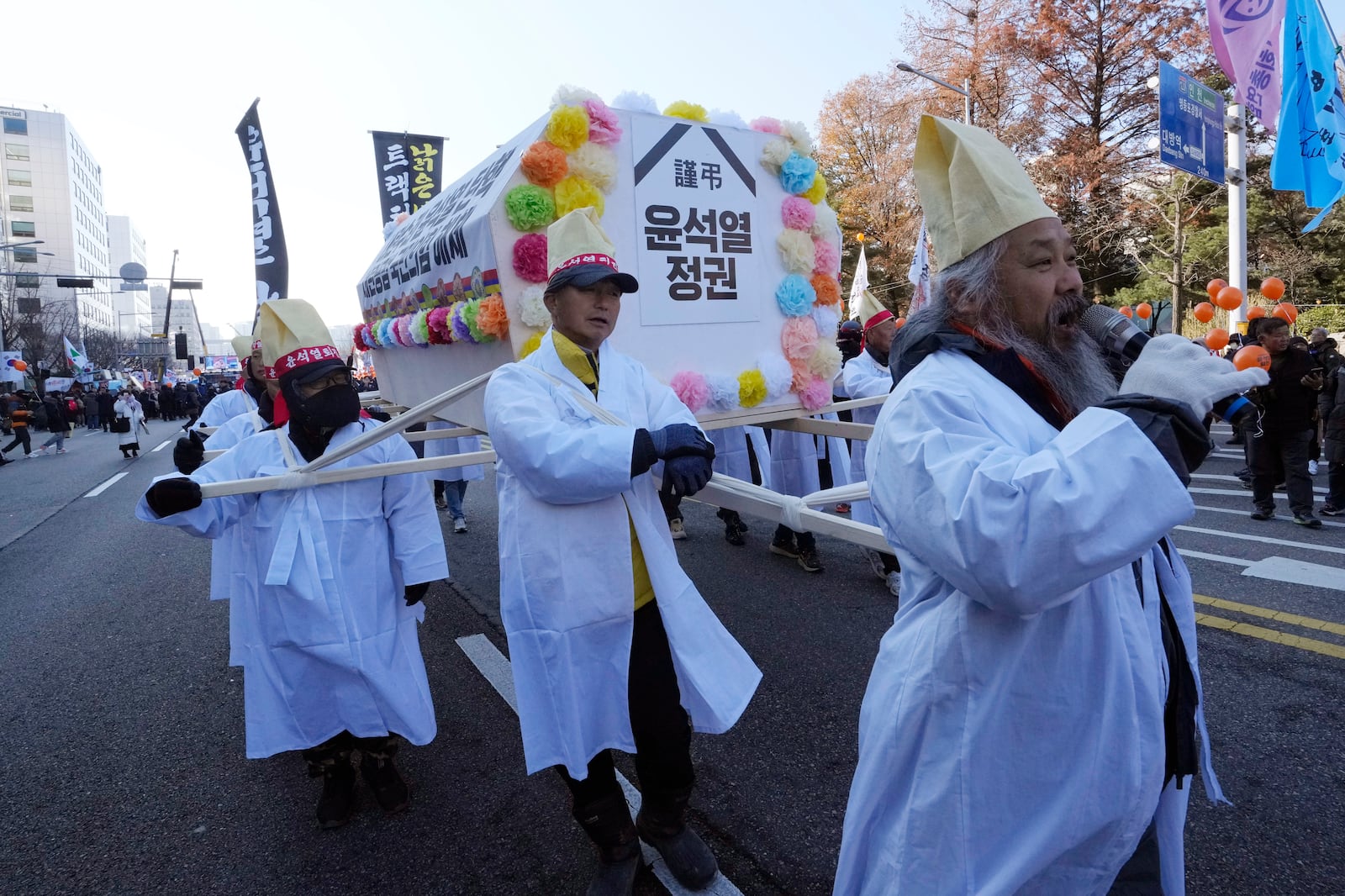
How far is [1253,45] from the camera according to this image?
806 cm

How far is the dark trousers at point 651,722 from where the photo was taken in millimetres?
2326

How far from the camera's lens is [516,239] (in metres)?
2.91

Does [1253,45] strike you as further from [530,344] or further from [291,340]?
[291,340]

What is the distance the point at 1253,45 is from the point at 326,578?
32.4 feet

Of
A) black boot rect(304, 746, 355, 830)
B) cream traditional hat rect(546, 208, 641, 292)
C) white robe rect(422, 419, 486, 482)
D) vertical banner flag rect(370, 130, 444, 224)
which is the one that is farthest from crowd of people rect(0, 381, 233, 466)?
cream traditional hat rect(546, 208, 641, 292)

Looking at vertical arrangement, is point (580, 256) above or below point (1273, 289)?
above

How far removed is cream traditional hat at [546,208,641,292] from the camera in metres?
2.34

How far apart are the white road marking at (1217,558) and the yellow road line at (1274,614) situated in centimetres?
83

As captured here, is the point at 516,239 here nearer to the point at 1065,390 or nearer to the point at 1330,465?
the point at 1065,390

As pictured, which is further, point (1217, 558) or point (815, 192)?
point (1217, 558)

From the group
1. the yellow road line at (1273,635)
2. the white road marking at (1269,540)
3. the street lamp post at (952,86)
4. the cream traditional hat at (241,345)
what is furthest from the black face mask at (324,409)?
the street lamp post at (952,86)

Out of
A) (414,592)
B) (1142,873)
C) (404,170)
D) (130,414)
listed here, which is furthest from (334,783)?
(130,414)

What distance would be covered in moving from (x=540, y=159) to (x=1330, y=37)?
28.1 feet

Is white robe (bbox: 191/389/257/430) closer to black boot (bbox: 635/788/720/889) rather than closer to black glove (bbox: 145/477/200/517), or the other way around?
black glove (bbox: 145/477/200/517)
